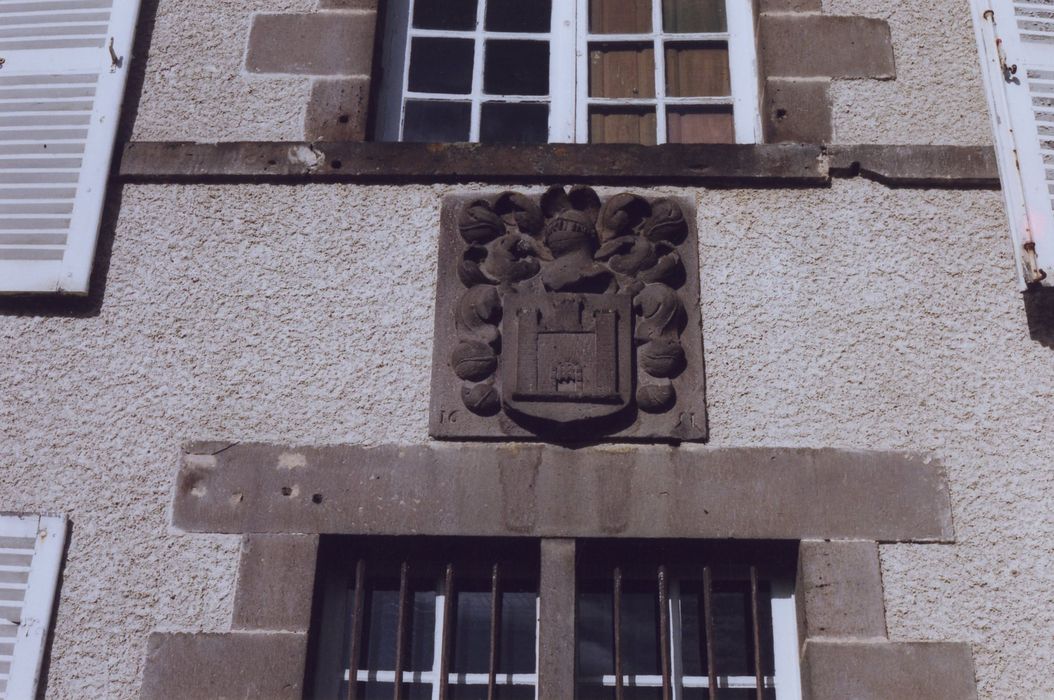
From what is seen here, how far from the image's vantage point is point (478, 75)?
13.9ft

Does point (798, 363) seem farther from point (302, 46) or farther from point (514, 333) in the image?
point (302, 46)

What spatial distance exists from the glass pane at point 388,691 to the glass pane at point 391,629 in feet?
0.15

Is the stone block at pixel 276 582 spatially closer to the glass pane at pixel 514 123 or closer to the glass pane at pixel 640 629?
the glass pane at pixel 640 629

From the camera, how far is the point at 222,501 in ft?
11.2

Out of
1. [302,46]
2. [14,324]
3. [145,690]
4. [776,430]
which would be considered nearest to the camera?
[145,690]

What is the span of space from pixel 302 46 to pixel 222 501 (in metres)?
1.56

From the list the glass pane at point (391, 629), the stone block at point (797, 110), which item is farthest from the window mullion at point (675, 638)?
the stone block at point (797, 110)

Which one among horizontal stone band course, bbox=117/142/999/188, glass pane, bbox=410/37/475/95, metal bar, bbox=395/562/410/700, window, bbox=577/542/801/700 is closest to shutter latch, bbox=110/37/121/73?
horizontal stone band course, bbox=117/142/999/188

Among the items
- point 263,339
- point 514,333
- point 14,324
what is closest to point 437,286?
point 514,333

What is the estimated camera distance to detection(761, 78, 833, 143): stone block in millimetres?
3852

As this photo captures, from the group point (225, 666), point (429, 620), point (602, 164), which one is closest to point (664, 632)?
point (429, 620)

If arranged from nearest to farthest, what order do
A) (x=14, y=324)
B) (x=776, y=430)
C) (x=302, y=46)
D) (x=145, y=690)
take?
(x=145, y=690)
(x=776, y=430)
(x=14, y=324)
(x=302, y=46)

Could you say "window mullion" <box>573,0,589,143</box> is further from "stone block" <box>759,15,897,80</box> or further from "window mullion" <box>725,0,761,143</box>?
"stone block" <box>759,15,897,80</box>

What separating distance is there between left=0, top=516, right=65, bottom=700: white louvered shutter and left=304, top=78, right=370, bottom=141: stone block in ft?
4.69
